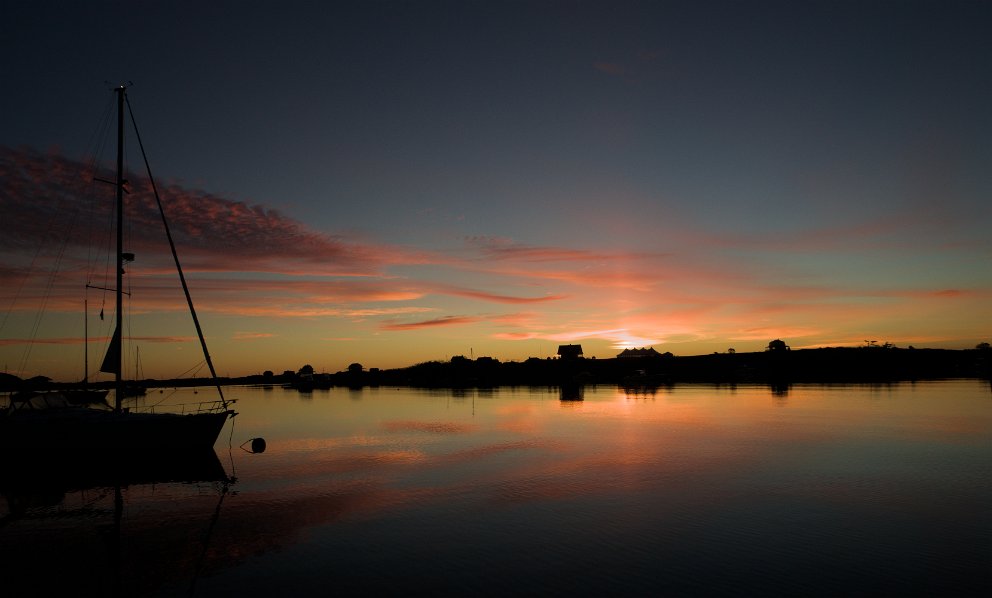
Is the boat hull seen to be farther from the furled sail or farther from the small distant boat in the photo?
the furled sail

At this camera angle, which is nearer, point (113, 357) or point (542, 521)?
point (542, 521)

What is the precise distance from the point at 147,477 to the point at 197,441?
4292 mm

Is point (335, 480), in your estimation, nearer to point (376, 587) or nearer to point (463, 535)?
point (463, 535)

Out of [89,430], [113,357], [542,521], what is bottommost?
[542,521]

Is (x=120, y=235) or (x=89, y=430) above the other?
(x=120, y=235)

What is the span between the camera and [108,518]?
27750 mm

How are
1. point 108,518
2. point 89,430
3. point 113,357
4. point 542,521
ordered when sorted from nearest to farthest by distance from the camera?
point 542,521 < point 108,518 < point 89,430 < point 113,357

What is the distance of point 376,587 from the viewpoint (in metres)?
18.3

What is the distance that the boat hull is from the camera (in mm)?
38594

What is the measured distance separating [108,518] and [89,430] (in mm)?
13846

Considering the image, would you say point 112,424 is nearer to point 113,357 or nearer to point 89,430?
point 89,430

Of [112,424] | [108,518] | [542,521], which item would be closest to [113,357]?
[112,424]

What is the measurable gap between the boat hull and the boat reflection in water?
793 millimetres

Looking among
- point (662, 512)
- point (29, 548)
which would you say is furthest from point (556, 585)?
point (29, 548)
